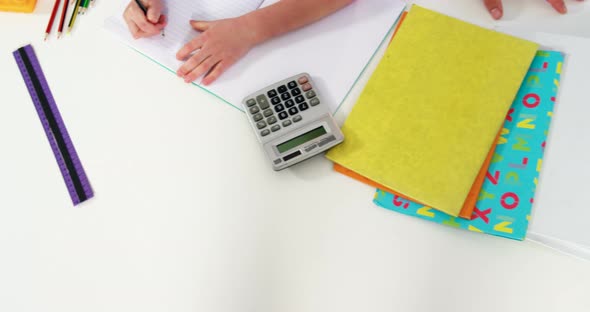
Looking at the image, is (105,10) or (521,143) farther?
(105,10)

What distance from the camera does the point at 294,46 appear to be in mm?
622

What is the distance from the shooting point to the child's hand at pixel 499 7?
24.0 inches

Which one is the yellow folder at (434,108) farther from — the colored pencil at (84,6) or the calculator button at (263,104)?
the colored pencil at (84,6)

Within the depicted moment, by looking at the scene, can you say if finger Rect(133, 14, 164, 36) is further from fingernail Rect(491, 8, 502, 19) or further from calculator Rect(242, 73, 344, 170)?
fingernail Rect(491, 8, 502, 19)

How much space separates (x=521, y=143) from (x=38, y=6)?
710 millimetres

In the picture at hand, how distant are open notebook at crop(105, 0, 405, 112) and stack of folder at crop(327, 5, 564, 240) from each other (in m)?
0.04

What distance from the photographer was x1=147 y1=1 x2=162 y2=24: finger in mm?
614

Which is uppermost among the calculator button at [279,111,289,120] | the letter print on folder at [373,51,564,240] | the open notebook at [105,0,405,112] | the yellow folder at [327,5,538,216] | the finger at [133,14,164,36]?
the finger at [133,14,164,36]

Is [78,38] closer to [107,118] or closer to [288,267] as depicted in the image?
[107,118]

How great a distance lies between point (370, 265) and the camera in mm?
509

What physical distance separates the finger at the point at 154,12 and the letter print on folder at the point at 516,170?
0.39 meters

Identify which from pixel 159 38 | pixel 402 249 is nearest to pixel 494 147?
pixel 402 249

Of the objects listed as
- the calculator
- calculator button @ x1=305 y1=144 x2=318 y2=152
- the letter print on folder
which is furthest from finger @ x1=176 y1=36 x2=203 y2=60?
the letter print on folder

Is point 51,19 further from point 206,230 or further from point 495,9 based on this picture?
point 495,9
